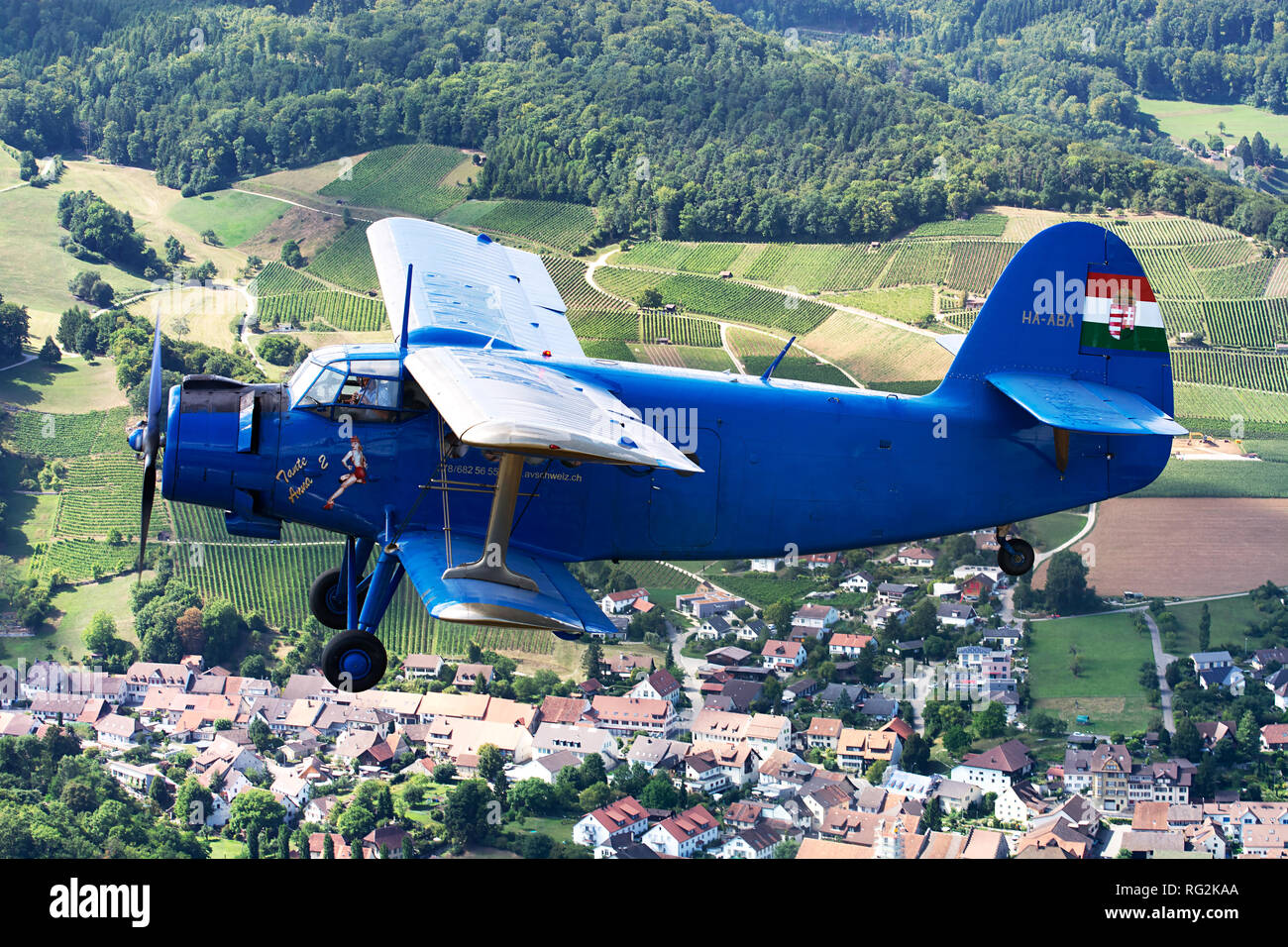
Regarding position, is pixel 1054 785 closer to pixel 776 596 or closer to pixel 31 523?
pixel 776 596

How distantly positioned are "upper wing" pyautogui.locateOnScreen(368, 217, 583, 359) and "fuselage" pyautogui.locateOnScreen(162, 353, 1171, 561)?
5.27 feet

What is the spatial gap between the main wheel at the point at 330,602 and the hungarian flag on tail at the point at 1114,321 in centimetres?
964

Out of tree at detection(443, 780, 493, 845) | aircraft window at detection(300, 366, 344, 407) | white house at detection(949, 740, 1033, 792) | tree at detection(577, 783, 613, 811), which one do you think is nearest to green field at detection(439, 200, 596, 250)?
white house at detection(949, 740, 1033, 792)

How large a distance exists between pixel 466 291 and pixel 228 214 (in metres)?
105

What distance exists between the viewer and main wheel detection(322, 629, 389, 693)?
15.5m

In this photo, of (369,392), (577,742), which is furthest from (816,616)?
(369,392)

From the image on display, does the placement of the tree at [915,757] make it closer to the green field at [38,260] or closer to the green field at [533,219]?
the green field at [533,219]

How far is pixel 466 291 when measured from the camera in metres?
19.1

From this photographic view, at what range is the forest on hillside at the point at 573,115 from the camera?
112 metres

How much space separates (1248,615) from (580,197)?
200ft

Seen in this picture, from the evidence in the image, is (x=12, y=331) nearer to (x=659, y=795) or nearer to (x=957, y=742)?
(x=659, y=795)

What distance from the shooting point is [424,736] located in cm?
5181
